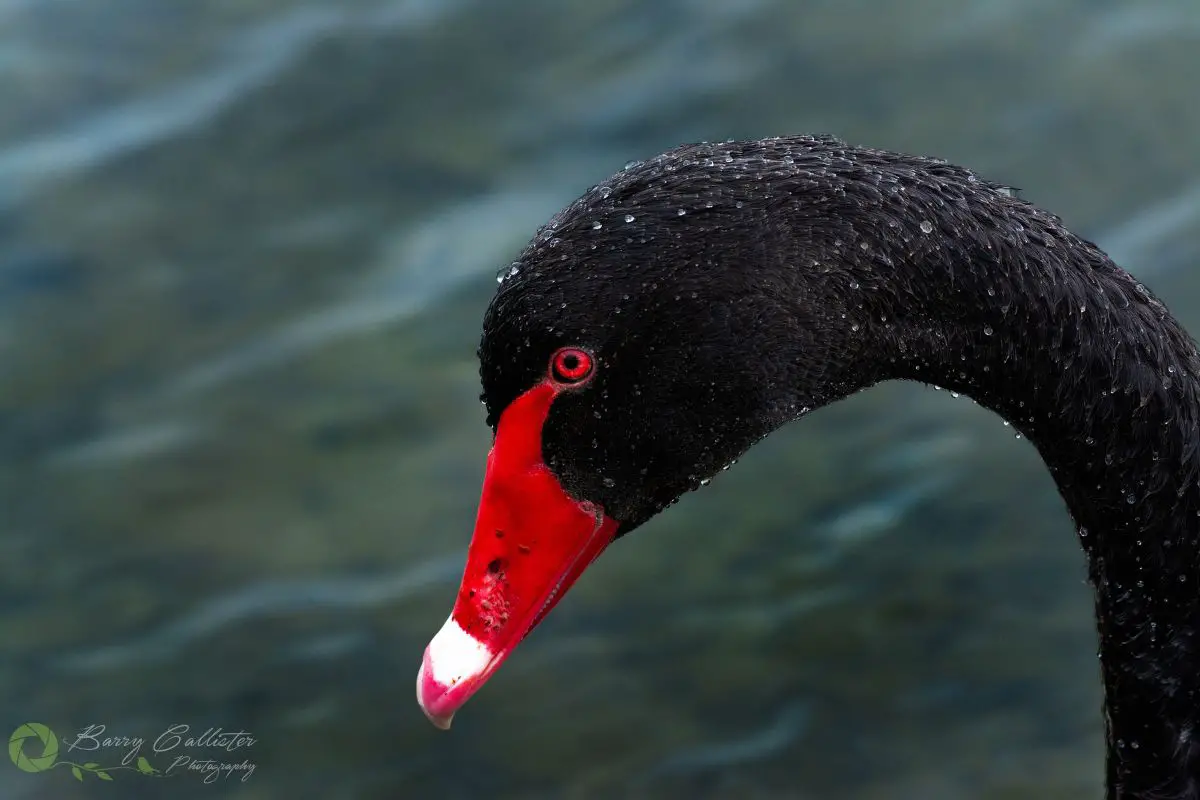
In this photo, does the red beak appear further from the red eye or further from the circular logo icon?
the circular logo icon

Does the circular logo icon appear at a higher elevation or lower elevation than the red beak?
higher

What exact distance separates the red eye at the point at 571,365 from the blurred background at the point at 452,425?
2.14 m

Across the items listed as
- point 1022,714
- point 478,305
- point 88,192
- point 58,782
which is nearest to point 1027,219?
point 1022,714

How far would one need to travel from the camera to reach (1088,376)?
9.98 ft

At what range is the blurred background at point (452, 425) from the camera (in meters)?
4.94

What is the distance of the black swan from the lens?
9.43 feet

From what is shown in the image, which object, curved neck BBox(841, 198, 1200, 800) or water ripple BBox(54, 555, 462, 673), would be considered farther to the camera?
water ripple BBox(54, 555, 462, 673)

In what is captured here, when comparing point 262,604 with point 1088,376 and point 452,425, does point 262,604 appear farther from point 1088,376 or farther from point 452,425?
point 1088,376

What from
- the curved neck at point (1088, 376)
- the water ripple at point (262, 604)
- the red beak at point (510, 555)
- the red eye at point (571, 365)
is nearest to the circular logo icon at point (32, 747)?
the water ripple at point (262, 604)

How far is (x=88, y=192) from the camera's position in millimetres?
6504

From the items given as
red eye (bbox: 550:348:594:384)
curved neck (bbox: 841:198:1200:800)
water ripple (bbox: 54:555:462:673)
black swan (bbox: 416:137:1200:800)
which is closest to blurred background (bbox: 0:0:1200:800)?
water ripple (bbox: 54:555:462:673)

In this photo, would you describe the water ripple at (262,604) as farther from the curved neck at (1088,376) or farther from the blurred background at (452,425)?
the curved neck at (1088,376)

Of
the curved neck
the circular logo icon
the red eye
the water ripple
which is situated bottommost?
the curved neck

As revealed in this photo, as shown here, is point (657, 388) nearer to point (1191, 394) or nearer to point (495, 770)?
point (1191, 394)
